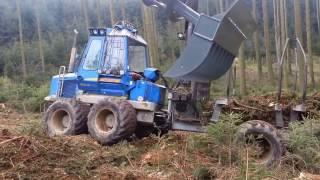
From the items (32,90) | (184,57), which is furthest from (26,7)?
(184,57)

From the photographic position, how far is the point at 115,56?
31.6 feet

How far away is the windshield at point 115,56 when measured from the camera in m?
9.55

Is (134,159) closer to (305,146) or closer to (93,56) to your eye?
(305,146)

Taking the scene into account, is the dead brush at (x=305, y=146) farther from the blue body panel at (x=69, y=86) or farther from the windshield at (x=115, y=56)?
the blue body panel at (x=69, y=86)

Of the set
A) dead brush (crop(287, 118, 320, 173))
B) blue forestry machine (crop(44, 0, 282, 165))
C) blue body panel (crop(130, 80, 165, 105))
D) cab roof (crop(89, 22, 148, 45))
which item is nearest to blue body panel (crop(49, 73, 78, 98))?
blue forestry machine (crop(44, 0, 282, 165))

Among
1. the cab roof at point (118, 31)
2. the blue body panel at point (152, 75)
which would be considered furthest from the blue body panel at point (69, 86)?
the blue body panel at point (152, 75)

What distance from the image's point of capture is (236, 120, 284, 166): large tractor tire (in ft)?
24.3

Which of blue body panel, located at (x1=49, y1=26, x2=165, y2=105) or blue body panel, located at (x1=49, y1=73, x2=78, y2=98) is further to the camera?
blue body panel, located at (x1=49, y1=73, x2=78, y2=98)

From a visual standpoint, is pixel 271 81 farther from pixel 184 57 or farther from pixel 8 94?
pixel 184 57

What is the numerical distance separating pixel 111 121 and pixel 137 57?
61.3 inches

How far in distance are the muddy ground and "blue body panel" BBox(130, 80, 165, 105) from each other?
0.95 meters

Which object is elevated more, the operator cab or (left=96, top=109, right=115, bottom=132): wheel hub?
the operator cab

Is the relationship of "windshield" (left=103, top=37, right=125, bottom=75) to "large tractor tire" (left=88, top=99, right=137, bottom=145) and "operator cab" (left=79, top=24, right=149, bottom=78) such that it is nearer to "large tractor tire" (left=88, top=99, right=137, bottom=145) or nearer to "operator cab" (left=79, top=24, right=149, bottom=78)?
"operator cab" (left=79, top=24, right=149, bottom=78)

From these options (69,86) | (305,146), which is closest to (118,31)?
(69,86)
